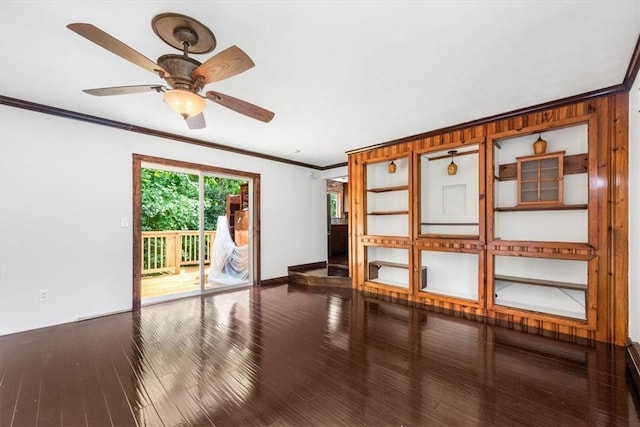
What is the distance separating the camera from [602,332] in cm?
288

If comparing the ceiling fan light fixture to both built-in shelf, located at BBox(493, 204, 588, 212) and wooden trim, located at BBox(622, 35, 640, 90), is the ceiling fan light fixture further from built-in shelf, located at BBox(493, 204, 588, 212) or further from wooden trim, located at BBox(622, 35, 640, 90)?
built-in shelf, located at BBox(493, 204, 588, 212)

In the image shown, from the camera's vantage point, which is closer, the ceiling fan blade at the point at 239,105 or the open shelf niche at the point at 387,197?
the ceiling fan blade at the point at 239,105

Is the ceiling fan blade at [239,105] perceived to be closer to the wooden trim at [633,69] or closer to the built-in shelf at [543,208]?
the wooden trim at [633,69]

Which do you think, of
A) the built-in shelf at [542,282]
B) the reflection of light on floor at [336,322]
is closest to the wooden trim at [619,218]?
the built-in shelf at [542,282]

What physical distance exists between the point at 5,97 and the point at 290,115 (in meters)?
3.08

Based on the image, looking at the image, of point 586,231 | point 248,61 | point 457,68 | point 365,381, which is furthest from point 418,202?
point 248,61

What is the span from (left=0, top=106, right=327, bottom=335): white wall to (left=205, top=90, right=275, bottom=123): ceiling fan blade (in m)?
2.59

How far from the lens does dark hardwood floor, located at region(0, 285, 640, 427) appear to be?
178cm

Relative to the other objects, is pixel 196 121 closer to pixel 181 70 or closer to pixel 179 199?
pixel 181 70

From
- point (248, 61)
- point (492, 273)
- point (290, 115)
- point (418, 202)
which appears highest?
point (290, 115)

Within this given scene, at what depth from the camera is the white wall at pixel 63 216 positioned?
3088mm

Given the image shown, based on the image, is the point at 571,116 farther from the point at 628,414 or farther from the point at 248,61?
the point at 248,61

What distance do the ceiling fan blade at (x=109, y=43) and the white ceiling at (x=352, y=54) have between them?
0.32m

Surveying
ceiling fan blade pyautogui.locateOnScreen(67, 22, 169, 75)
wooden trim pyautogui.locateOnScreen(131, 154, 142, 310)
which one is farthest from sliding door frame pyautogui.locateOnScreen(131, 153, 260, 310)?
ceiling fan blade pyautogui.locateOnScreen(67, 22, 169, 75)
